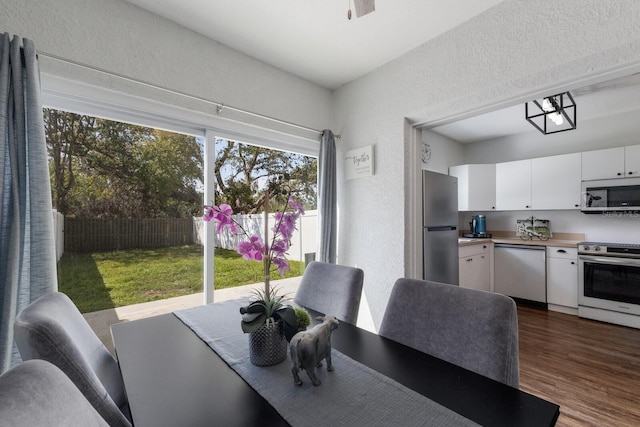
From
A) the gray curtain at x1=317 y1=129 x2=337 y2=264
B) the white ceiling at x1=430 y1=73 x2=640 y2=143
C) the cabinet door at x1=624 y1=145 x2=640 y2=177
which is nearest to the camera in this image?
the gray curtain at x1=317 y1=129 x2=337 y2=264

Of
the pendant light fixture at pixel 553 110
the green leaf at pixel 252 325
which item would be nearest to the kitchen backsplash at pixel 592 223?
the pendant light fixture at pixel 553 110

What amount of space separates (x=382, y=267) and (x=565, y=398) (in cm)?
144

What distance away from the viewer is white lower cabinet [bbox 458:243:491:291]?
3.56m

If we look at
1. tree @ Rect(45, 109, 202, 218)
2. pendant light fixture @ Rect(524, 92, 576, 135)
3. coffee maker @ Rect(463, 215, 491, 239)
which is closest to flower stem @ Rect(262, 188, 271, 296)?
tree @ Rect(45, 109, 202, 218)

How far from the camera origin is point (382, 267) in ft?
7.81

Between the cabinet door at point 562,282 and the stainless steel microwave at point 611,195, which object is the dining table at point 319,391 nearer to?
the cabinet door at point 562,282

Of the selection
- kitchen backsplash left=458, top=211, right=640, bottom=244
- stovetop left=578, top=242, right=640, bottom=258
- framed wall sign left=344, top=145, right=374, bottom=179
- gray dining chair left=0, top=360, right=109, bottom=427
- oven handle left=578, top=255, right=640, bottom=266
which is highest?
framed wall sign left=344, top=145, right=374, bottom=179

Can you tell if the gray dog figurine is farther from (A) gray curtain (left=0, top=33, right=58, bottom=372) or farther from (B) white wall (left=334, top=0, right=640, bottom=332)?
(B) white wall (left=334, top=0, right=640, bottom=332)

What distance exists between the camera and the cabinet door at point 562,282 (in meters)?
3.36

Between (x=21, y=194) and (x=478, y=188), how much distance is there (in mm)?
4786

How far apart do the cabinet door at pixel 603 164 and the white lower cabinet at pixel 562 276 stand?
94 centimetres

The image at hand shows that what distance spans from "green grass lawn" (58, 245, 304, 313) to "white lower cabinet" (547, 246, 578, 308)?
11.9 ft

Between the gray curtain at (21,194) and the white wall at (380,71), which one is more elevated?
the white wall at (380,71)

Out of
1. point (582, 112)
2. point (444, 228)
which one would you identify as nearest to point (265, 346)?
point (444, 228)
